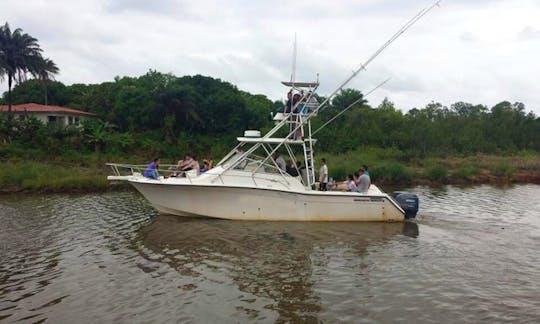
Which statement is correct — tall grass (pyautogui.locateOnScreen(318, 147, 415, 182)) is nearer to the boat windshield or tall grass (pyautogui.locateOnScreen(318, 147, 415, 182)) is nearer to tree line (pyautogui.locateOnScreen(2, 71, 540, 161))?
tree line (pyautogui.locateOnScreen(2, 71, 540, 161))

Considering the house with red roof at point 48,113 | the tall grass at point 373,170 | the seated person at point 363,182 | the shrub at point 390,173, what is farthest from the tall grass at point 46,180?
the house with red roof at point 48,113

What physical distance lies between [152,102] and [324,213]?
1116 inches

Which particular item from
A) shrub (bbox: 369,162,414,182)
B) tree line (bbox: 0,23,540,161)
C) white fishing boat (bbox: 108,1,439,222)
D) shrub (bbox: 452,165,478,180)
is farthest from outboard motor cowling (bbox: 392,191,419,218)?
tree line (bbox: 0,23,540,161)

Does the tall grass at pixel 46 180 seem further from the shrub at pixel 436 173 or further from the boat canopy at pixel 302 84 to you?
the shrub at pixel 436 173

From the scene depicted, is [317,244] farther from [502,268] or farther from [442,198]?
[442,198]

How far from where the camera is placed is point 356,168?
94.2 feet

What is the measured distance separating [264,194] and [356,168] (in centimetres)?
1504

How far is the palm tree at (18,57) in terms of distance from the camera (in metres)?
37.0

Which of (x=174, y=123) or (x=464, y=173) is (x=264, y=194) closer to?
(x=464, y=173)

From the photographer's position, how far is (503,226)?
15.1 metres

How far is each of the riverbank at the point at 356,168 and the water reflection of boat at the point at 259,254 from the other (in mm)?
9575

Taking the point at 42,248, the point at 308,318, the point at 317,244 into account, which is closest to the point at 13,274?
the point at 42,248

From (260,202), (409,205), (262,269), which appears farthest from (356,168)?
(262,269)

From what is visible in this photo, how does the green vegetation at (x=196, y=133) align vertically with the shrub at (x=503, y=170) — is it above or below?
above
